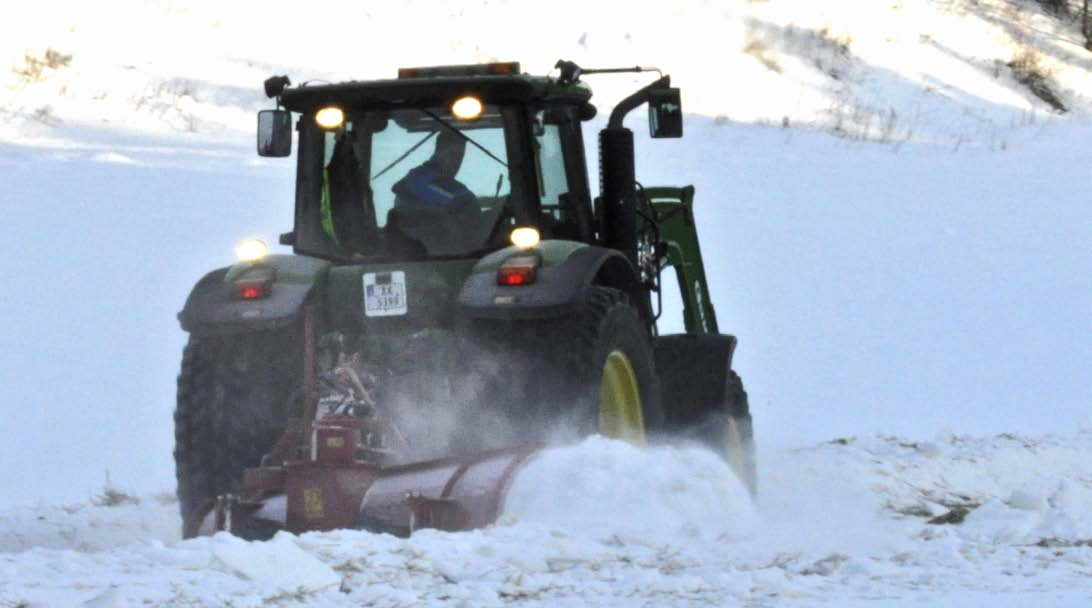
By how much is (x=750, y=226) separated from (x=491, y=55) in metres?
5.22

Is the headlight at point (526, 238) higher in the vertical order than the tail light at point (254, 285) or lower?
higher

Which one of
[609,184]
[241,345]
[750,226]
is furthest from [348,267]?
[750,226]

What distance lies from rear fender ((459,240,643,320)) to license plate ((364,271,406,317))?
277 millimetres

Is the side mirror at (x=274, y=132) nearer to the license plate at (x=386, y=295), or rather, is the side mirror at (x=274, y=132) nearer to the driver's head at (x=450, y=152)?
the driver's head at (x=450, y=152)

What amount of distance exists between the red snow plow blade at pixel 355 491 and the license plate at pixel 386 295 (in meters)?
0.59

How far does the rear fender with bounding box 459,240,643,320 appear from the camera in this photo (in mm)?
7746

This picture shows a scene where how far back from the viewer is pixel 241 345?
8188 mm

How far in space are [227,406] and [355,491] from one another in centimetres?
93

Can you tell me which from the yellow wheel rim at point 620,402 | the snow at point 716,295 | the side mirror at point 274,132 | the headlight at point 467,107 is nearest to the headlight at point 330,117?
the side mirror at point 274,132

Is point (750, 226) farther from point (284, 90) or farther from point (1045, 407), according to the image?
point (284, 90)

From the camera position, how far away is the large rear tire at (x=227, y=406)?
8.06 metres

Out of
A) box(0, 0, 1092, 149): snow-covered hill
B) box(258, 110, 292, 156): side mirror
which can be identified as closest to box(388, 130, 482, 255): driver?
box(258, 110, 292, 156): side mirror

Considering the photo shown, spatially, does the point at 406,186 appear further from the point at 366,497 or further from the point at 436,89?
the point at 366,497

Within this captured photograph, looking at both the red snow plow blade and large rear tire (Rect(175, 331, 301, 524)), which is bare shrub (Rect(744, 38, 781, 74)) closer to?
large rear tire (Rect(175, 331, 301, 524))
